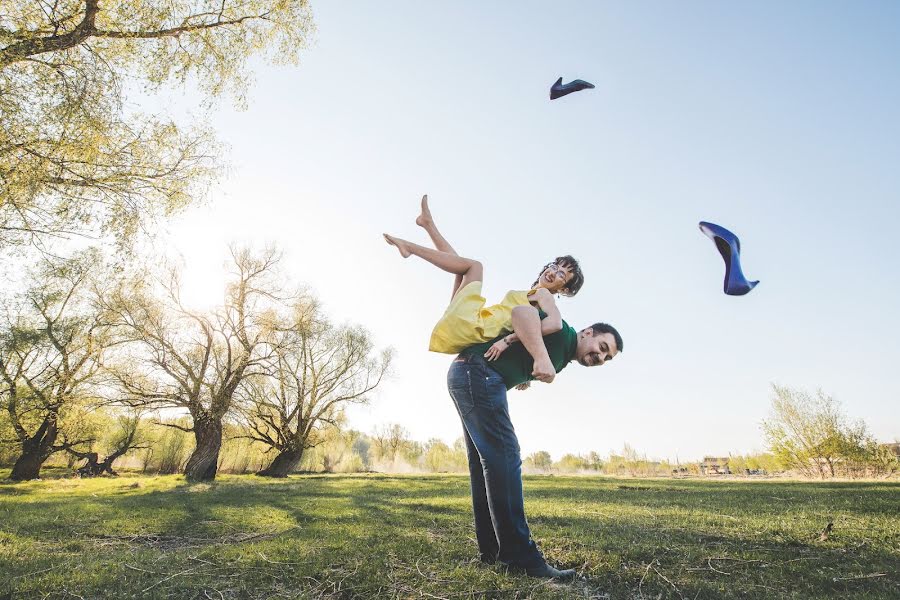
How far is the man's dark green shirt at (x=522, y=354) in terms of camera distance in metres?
3.01

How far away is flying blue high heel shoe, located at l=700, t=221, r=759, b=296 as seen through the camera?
371cm

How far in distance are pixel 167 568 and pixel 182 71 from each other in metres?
9.82

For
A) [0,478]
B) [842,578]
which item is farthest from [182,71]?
[0,478]

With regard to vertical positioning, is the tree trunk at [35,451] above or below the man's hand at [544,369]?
below

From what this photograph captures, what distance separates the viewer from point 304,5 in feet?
32.9

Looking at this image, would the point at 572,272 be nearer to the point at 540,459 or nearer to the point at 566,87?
the point at 566,87

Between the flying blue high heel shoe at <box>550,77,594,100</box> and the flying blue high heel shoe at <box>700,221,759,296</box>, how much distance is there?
241 cm

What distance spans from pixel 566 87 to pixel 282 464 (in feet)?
86.7

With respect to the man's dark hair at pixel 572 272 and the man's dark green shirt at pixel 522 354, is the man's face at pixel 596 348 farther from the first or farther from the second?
the man's dark hair at pixel 572 272

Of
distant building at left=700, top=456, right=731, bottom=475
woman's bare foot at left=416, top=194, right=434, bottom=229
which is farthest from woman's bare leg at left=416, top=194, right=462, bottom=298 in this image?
distant building at left=700, top=456, right=731, bottom=475

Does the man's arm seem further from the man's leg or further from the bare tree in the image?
the bare tree

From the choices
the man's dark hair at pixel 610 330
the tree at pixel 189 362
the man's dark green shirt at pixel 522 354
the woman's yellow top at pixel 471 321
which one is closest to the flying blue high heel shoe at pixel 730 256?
the man's dark hair at pixel 610 330

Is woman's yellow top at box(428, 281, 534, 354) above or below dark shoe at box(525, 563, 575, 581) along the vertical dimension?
above

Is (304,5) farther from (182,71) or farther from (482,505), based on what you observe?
(482,505)
